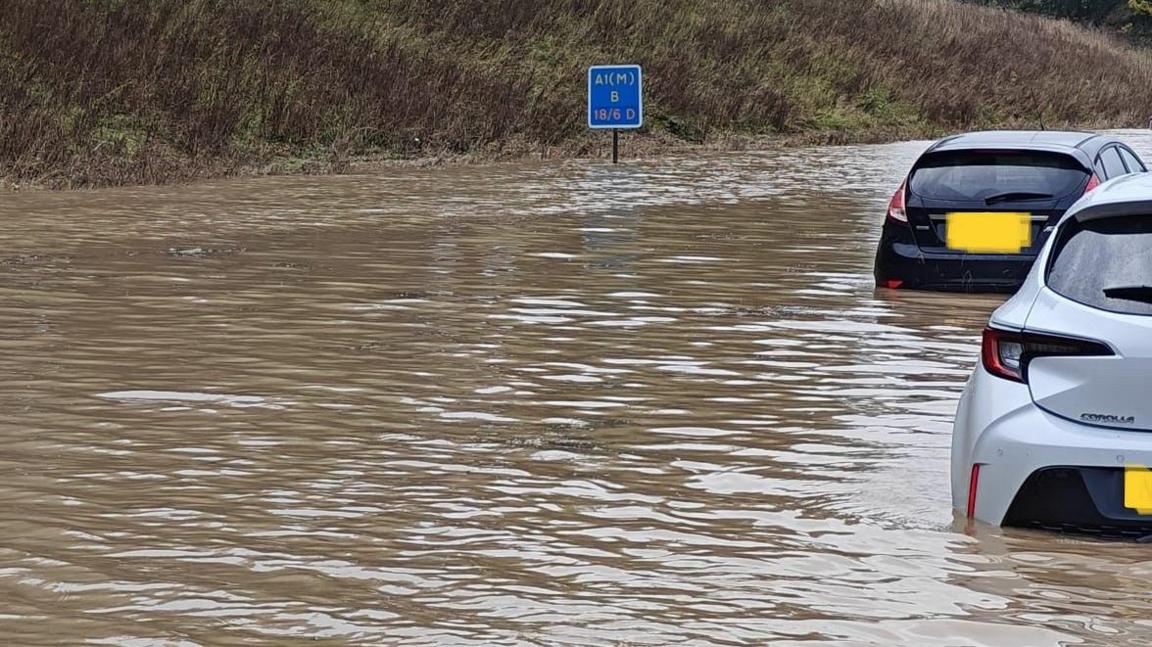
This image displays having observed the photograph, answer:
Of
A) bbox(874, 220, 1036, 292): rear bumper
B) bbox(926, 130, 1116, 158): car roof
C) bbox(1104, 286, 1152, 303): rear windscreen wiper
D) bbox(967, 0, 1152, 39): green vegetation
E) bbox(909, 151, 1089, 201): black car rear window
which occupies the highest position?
bbox(1104, 286, 1152, 303): rear windscreen wiper

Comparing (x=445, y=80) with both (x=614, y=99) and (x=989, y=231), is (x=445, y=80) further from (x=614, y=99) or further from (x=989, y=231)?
(x=989, y=231)

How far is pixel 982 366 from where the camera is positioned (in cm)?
728

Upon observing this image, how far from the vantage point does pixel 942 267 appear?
49.7 ft

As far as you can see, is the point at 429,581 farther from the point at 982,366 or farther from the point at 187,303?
the point at 187,303

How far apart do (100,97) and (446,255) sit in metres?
13.7

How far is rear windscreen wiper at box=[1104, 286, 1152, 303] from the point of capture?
6.99 m

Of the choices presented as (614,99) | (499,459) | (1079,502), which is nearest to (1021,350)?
(1079,502)

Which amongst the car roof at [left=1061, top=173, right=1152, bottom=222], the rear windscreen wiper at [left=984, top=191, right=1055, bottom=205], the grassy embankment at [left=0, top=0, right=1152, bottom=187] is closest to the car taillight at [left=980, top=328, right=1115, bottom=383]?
the car roof at [left=1061, top=173, right=1152, bottom=222]

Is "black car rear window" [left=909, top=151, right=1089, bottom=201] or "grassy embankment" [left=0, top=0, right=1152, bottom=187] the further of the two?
"grassy embankment" [left=0, top=0, right=1152, bottom=187]

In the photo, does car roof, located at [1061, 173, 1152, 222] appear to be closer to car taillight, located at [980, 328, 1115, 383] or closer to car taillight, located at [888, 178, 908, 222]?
car taillight, located at [980, 328, 1115, 383]

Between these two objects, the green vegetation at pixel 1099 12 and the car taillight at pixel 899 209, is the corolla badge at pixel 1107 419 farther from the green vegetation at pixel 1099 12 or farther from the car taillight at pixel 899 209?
the green vegetation at pixel 1099 12

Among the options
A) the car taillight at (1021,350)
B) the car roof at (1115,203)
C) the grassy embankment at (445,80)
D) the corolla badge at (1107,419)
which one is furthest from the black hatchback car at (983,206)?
the grassy embankment at (445,80)

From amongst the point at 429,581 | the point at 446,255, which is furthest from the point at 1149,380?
the point at 446,255

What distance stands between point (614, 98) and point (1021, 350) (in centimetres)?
2904
